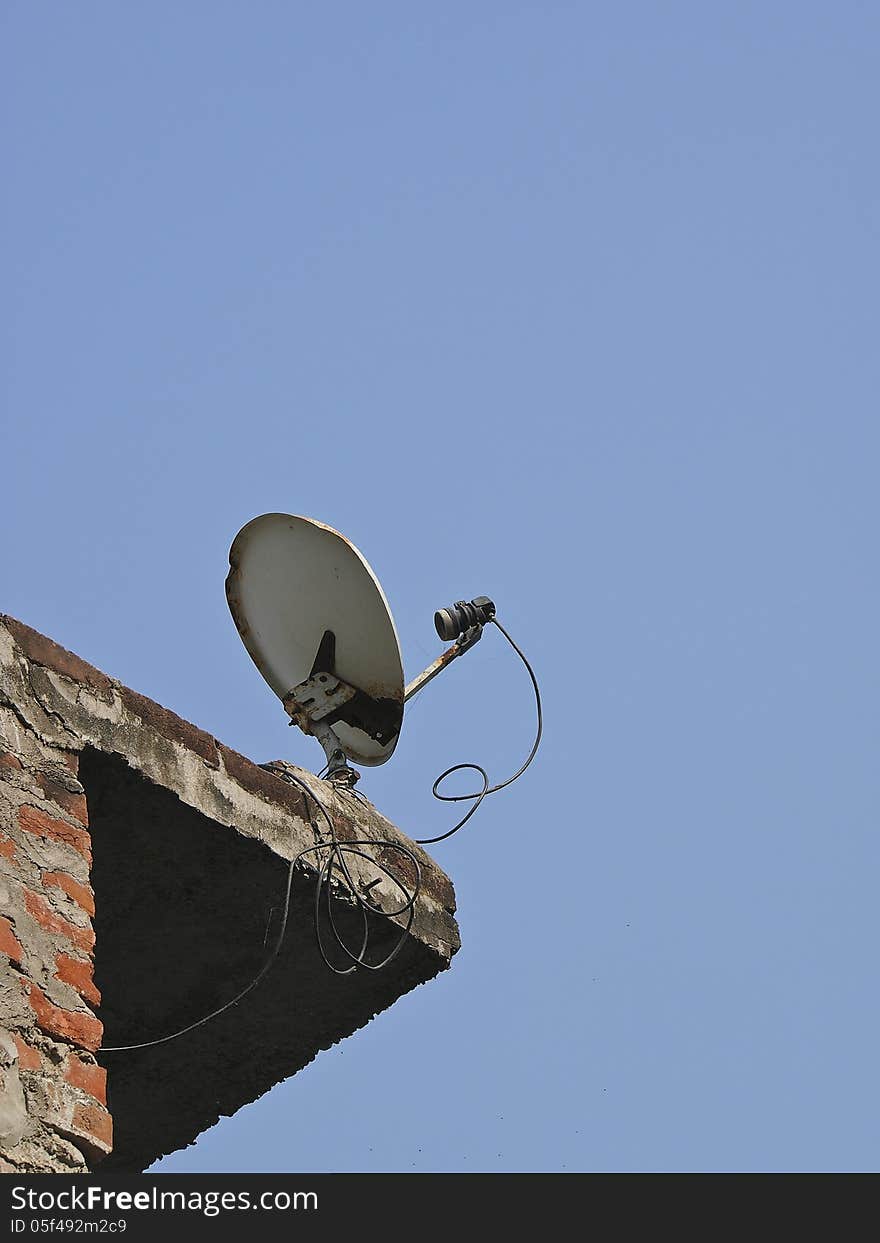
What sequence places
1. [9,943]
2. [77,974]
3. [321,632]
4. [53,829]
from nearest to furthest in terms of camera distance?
[9,943]
[77,974]
[53,829]
[321,632]

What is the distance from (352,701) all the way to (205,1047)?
114cm

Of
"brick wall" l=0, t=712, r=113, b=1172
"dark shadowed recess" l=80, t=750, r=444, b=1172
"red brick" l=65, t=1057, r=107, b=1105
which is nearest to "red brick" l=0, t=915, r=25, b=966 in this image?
"brick wall" l=0, t=712, r=113, b=1172

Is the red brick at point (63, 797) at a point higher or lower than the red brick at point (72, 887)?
higher

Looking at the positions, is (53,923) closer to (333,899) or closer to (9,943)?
(9,943)

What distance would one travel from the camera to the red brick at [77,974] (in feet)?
14.0

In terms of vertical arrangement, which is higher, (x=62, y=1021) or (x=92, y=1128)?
(x=62, y=1021)

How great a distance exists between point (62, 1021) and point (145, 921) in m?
0.87

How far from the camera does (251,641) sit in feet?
19.6

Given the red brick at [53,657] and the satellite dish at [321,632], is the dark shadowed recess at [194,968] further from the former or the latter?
the satellite dish at [321,632]

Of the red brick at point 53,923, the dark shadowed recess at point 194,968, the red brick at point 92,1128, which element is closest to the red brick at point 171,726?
the dark shadowed recess at point 194,968

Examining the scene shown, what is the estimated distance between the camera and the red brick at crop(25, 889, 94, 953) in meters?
4.29

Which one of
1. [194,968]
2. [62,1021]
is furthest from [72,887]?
[194,968]

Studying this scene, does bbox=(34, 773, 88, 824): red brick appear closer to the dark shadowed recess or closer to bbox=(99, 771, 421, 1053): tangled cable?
the dark shadowed recess

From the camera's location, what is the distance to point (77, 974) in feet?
14.1
